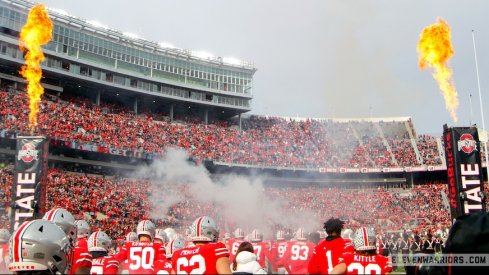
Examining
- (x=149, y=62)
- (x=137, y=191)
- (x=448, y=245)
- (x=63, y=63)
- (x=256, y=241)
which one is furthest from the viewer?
(x=149, y=62)

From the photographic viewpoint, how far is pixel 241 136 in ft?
165

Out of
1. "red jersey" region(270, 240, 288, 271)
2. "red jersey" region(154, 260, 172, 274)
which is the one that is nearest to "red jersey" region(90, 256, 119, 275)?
"red jersey" region(154, 260, 172, 274)

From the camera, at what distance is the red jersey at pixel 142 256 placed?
750cm

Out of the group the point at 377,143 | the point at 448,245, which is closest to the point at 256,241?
the point at 448,245

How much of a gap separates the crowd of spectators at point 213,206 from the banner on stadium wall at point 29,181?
1156cm

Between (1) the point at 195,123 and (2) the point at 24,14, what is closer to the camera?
(2) the point at 24,14

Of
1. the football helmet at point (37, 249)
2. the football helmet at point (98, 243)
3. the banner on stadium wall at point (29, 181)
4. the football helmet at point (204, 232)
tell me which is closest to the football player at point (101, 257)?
the football helmet at point (98, 243)

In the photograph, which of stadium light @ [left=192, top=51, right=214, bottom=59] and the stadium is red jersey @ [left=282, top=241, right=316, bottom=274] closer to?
the stadium

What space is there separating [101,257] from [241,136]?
42524 mm

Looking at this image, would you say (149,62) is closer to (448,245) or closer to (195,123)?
(195,123)

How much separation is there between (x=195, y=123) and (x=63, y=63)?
49.9ft

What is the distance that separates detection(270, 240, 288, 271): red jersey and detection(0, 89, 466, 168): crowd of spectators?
27.1 metres

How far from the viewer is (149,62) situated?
49.5 metres

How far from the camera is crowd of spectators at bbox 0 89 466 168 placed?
1475 inches
